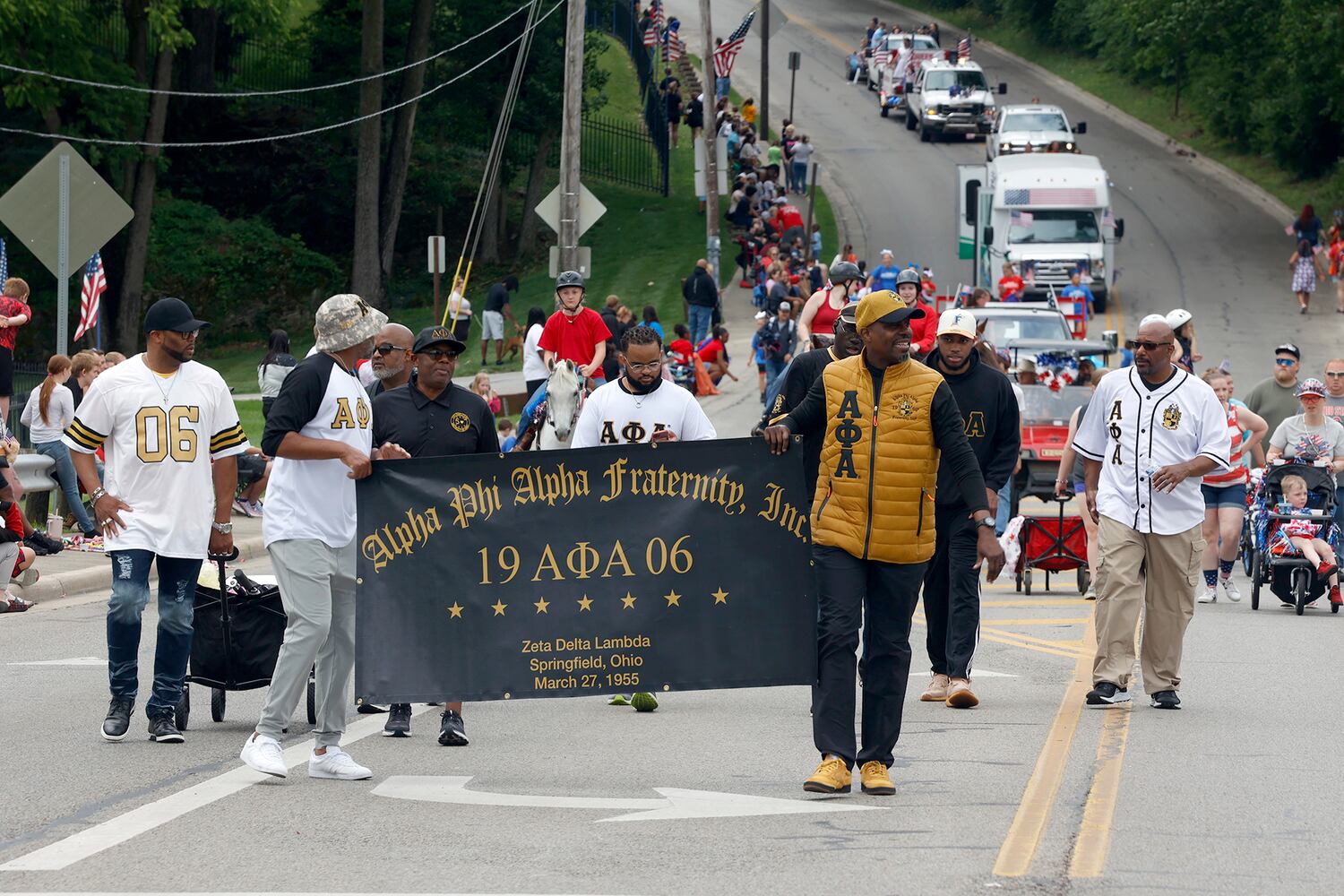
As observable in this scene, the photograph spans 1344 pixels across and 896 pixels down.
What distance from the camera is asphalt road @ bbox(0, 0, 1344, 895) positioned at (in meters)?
6.90

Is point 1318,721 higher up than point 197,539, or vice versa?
point 197,539

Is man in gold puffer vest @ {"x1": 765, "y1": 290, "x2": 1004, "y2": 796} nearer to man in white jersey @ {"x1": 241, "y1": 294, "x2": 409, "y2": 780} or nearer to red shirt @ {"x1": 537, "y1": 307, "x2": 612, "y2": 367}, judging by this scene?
man in white jersey @ {"x1": 241, "y1": 294, "x2": 409, "y2": 780}

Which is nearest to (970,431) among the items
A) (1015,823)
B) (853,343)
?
(853,343)

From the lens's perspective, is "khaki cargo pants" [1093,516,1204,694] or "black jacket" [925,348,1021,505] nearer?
"khaki cargo pants" [1093,516,1204,694]

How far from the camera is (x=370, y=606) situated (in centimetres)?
897

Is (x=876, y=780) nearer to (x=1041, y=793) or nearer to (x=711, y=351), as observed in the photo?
(x=1041, y=793)

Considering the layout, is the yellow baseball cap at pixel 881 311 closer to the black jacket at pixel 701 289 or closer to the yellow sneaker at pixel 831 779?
the yellow sneaker at pixel 831 779

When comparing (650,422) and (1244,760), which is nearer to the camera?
(1244,760)

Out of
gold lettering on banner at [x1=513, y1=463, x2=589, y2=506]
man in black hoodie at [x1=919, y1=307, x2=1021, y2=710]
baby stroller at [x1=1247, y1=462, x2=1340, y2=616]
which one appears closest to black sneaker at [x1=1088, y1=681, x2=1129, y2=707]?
man in black hoodie at [x1=919, y1=307, x2=1021, y2=710]

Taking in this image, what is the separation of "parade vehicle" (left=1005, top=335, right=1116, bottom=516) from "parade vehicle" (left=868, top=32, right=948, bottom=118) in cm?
4430

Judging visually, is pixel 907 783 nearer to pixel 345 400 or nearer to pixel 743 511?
pixel 743 511

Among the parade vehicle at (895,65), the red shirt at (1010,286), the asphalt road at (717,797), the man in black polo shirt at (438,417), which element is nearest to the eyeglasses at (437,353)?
the man in black polo shirt at (438,417)

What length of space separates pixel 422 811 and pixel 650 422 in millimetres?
3112

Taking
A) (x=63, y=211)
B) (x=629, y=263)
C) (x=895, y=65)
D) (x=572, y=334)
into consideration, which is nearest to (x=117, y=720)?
(x=572, y=334)
